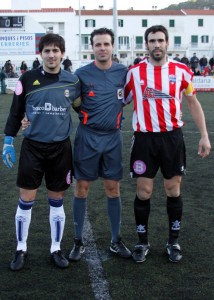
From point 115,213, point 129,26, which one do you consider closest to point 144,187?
point 115,213

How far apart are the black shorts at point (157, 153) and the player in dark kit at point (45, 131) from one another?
1.86 feet

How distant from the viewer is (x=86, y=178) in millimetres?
4297

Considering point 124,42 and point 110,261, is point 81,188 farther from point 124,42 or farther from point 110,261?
point 124,42

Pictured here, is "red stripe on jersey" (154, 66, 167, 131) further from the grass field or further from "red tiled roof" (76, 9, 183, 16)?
"red tiled roof" (76, 9, 183, 16)

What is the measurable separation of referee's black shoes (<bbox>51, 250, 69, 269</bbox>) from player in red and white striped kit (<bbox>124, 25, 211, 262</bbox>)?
2.01 feet

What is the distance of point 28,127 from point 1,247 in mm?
1238

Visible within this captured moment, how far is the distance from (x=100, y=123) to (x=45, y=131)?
47 centimetres

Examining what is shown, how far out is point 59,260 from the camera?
4188 millimetres

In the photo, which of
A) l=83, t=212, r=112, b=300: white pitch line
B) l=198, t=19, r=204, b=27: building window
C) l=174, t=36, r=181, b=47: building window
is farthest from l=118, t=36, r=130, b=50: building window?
l=83, t=212, r=112, b=300: white pitch line

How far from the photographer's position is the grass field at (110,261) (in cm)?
370

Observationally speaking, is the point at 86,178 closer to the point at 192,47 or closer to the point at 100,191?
the point at 100,191

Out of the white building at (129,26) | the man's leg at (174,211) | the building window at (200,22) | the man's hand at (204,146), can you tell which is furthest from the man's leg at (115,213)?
the building window at (200,22)

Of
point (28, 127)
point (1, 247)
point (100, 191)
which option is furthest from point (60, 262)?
point (100, 191)

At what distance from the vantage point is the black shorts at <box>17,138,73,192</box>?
13.4ft
